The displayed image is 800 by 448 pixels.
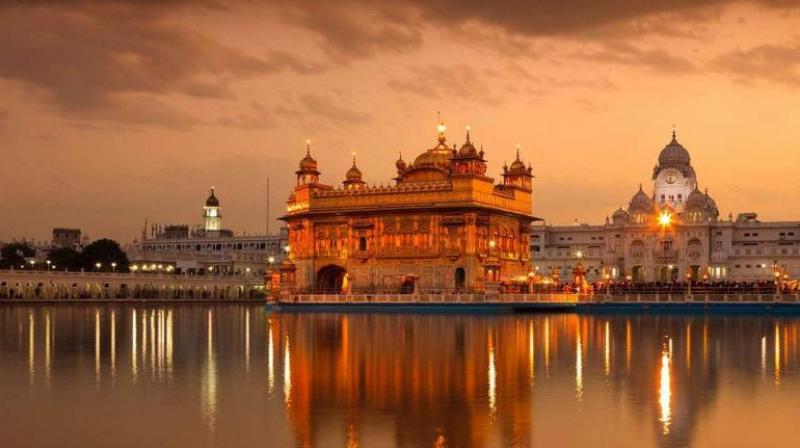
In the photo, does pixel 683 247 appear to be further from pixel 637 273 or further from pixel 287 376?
pixel 287 376

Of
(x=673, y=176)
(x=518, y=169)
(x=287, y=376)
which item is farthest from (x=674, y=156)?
(x=287, y=376)

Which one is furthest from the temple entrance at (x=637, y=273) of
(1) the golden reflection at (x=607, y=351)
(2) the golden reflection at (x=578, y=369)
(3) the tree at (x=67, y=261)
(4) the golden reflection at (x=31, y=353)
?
(2) the golden reflection at (x=578, y=369)

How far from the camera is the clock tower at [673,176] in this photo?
123 meters

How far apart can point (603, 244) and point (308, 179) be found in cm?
5325

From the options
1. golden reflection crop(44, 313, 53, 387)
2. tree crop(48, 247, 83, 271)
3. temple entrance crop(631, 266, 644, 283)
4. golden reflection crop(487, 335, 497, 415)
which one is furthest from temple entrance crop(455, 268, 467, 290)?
tree crop(48, 247, 83, 271)

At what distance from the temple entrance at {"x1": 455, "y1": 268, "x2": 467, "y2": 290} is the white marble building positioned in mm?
44088

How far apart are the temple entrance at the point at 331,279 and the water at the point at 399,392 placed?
38206mm

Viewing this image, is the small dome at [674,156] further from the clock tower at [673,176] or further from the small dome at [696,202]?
the small dome at [696,202]

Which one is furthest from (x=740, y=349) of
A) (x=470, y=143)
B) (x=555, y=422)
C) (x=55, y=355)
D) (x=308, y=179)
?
(x=308, y=179)

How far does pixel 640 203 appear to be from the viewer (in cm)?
11338

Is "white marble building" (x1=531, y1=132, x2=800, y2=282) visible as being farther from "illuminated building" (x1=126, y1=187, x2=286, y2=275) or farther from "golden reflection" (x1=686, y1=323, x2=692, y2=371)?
"golden reflection" (x1=686, y1=323, x2=692, y2=371)

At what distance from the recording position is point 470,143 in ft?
218

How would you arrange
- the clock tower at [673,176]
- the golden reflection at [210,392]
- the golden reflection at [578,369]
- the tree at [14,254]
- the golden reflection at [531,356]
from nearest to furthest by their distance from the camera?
the golden reflection at [210,392], the golden reflection at [578,369], the golden reflection at [531,356], the tree at [14,254], the clock tower at [673,176]

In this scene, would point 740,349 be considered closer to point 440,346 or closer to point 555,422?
point 440,346
